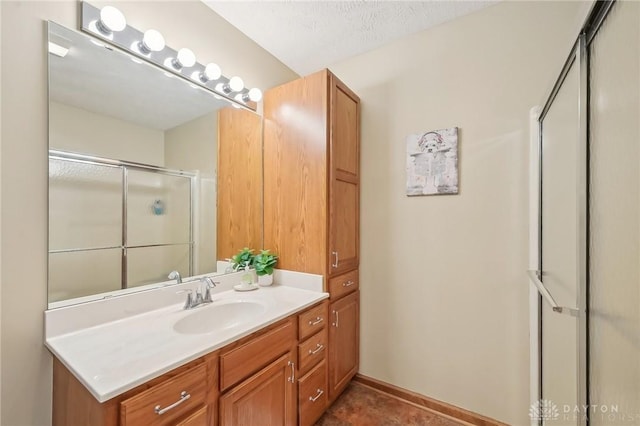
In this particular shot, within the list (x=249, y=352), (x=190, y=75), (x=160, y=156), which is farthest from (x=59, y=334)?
(x=190, y=75)

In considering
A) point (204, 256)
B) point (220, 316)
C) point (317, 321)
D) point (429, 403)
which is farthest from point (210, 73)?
point (429, 403)

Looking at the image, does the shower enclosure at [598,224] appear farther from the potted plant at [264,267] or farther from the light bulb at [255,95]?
the light bulb at [255,95]

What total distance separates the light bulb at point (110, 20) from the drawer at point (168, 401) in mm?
1469

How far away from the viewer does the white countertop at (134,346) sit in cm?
75

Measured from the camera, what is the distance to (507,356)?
1535 millimetres

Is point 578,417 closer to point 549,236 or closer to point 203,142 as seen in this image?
point 549,236

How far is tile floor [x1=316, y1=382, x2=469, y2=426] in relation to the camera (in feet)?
5.35

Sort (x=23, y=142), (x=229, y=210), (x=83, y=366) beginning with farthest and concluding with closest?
1. (x=229, y=210)
2. (x=23, y=142)
3. (x=83, y=366)

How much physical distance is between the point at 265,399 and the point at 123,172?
1259 mm

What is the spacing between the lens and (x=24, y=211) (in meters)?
0.97

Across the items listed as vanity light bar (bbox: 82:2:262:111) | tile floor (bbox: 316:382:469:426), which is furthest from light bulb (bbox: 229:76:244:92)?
tile floor (bbox: 316:382:469:426)

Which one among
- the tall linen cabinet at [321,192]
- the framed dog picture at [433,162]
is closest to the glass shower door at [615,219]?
the framed dog picture at [433,162]

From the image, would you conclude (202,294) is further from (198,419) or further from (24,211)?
(24,211)

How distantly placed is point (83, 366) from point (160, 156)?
3.24ft
